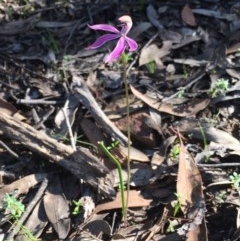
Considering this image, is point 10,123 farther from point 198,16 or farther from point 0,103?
point 198,16

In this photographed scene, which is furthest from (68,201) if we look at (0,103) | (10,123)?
(0,103)

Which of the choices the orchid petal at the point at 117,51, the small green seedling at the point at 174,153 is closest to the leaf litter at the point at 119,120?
the small green seedling at the point at 174,153

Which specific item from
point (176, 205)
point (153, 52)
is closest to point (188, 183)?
point (176, 205)

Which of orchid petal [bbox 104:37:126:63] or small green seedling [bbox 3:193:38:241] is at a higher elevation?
orchid petal [bbox 104:37:126:63]

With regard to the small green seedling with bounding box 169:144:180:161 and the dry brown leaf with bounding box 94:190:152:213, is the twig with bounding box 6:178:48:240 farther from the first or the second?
the small green seedling with bounding box 169:144:180:161

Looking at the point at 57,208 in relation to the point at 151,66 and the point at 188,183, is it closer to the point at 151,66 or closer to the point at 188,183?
the point at 188,183

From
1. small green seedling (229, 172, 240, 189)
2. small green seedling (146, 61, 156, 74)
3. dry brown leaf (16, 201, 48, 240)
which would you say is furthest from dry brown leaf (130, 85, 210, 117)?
dry brown leaf (16, 201, 48, 240)
